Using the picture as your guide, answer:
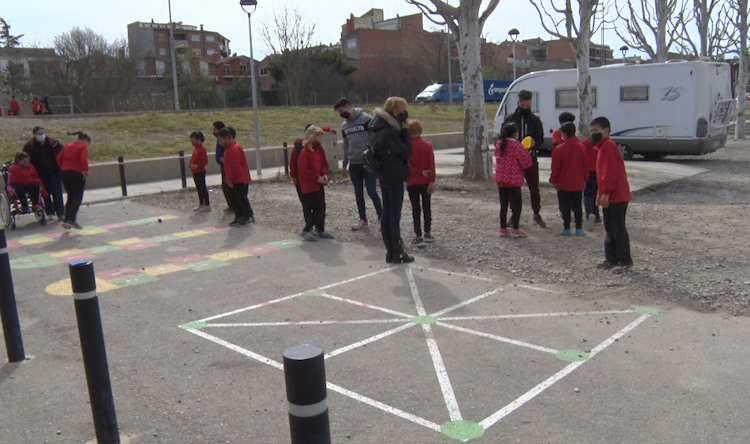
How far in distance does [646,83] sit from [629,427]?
16.8 metres

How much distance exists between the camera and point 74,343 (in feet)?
18.1

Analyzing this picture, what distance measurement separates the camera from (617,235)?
23.1 feet

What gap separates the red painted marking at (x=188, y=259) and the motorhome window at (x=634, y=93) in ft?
48.3

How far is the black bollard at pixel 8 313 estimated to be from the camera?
4992 mm

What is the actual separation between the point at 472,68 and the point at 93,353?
1197 centimetres

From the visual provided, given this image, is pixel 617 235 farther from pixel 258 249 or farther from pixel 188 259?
pixel 188 259

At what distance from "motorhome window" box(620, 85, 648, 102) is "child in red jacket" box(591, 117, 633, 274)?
12.9 meters

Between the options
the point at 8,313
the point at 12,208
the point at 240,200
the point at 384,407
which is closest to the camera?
the point at 384,407

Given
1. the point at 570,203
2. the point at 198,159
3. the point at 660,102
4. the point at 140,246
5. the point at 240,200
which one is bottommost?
the point at 140,246

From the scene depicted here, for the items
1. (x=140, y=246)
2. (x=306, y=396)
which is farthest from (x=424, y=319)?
(x=140, y=246)

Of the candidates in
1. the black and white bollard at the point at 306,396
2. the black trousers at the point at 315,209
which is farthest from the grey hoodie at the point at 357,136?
the black and white bollard at the point at 306,396

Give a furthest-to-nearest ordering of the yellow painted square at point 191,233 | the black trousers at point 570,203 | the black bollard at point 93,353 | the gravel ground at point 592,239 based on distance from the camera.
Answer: the yellow painted square at point 191,233 < the black trousers at point 570,203 < the gravel ground at point 592,239 < the black bollard at point 93,353

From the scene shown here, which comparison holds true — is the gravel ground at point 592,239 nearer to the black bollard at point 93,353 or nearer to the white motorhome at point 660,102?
the white motorhome at point 660,102

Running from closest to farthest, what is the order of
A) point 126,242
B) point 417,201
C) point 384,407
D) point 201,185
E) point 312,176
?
point 384,407, point 417,201, point 312,176, point 126,242, point 201,185
